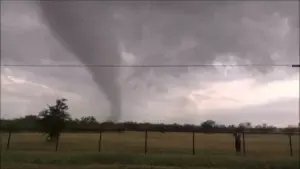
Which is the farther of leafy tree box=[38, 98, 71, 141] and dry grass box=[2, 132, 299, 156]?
leafy tree box=[38, 98, 71, 141]

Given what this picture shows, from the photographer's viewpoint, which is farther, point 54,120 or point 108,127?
point 108,127

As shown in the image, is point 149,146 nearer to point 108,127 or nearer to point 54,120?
point 54,120

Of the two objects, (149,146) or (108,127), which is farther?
(108,127)

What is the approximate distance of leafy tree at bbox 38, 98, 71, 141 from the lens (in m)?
51.1

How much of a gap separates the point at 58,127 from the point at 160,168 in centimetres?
3542

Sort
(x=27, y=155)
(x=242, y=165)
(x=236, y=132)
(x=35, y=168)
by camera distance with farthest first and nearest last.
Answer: (x=236, y=132), (x=27, y=155), (x=242, y=165), (x=35, y=168)

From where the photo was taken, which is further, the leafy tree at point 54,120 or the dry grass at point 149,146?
the leafy tree at point 54,120

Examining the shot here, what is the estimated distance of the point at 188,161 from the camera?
22.8 metres

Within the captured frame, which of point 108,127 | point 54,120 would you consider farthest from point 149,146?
point 108,127

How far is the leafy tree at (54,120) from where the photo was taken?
5109 cm

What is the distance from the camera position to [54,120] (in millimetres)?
51844

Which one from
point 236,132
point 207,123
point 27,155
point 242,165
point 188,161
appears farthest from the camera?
point 207,123

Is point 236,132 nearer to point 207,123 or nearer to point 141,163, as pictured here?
point 141,163

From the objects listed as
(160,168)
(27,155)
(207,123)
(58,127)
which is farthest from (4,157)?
(207,123)
